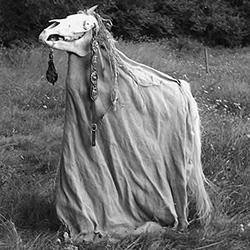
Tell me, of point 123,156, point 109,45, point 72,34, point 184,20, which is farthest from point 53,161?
point 184,20

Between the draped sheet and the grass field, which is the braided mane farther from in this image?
the grass field

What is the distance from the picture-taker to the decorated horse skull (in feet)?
11.9

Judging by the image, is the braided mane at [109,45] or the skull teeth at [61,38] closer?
the skull teeth at [61,38]

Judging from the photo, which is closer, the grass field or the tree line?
the grass field

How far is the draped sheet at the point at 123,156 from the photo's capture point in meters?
3.65

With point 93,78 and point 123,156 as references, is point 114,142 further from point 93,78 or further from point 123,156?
point 93,78

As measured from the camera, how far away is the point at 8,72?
8.61 m

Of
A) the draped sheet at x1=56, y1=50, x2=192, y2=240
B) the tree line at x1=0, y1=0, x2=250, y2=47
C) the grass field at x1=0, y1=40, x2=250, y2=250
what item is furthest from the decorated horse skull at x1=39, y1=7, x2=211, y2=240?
the tree line at x1=0, y1=0, x2=250, y2=47

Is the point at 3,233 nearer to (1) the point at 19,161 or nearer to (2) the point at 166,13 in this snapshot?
(1) the point at 19,161

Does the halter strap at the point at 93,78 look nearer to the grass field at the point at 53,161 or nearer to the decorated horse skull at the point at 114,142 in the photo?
the decorated horse skull at the point at 114,142

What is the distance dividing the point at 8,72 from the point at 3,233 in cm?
511

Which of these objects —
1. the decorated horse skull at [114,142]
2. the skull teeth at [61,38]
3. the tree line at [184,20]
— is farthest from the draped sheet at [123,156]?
the tree line at [184,20]

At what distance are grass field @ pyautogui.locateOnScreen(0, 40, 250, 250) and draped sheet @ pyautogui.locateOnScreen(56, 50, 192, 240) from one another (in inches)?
6.3

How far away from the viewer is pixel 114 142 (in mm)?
3725
